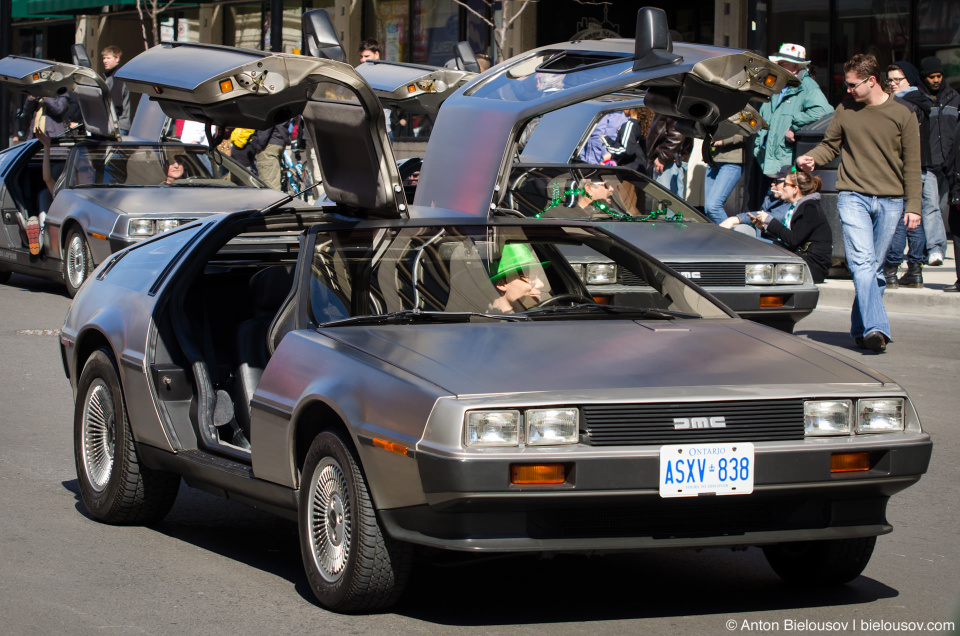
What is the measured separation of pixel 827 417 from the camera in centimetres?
441

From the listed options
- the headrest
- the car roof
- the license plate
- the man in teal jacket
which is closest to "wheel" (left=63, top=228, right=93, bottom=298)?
the car roof

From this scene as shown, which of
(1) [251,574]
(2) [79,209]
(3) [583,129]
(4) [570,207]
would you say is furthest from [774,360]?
(2) [79,209]

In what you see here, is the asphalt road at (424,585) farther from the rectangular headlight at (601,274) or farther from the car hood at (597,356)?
the rectangular headlight at (601,274)

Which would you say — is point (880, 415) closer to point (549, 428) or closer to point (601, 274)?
point (549, 428)

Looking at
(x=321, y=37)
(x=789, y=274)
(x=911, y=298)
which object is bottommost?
(x=911, y=298)

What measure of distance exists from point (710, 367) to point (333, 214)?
2029mm

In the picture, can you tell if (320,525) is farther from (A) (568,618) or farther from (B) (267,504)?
(A) (568,618)

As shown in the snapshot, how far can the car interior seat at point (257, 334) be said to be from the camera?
227 inches

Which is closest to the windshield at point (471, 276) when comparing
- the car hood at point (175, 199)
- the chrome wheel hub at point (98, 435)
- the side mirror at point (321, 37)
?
the chrome wheel hub at point (98, 435)

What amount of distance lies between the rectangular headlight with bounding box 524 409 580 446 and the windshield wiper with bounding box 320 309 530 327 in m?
0.94

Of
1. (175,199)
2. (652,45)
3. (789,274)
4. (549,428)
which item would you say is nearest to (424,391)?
(549,428)

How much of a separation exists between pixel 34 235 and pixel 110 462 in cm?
854

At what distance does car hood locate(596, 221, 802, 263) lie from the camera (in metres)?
10.1

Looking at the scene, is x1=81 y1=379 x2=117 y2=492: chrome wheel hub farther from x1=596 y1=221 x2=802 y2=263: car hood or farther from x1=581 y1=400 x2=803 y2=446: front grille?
x1=596 y1=221 x2=802 y2=263: car hood
